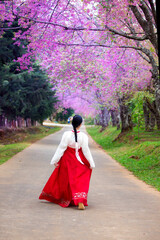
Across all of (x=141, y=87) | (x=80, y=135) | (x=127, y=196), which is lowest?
(x=127, y=196)

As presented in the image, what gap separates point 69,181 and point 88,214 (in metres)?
0.91

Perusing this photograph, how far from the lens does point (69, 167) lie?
7.75 m

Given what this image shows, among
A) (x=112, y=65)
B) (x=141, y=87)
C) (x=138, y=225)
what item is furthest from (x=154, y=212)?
Answer: (x=141, y=87)

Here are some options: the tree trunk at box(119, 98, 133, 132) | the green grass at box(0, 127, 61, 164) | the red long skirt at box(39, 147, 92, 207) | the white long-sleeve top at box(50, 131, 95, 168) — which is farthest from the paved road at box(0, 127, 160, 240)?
the tree trunk at box(119, 98, 133, 132)

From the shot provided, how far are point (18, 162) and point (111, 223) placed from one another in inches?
392

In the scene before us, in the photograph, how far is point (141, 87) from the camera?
24938 millimetres

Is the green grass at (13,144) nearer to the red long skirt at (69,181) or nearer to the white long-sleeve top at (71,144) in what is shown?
the red long skirt at (69,181)

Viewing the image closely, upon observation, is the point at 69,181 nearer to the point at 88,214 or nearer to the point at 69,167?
the point at 69,167

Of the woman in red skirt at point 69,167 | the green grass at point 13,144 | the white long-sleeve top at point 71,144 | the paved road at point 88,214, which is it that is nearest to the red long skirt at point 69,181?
the woman in red skirt at point 69,167

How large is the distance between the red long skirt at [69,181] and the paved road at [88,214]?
21 cm

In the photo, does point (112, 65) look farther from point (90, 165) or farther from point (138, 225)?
point (138, 225)

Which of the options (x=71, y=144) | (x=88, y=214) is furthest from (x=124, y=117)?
(x=88, y=214)

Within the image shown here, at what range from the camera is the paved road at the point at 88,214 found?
5492mm

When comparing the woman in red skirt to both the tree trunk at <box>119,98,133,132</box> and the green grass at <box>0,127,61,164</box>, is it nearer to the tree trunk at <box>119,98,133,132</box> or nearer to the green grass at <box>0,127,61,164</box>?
the green grass at <box>0,127,61,164</box>
